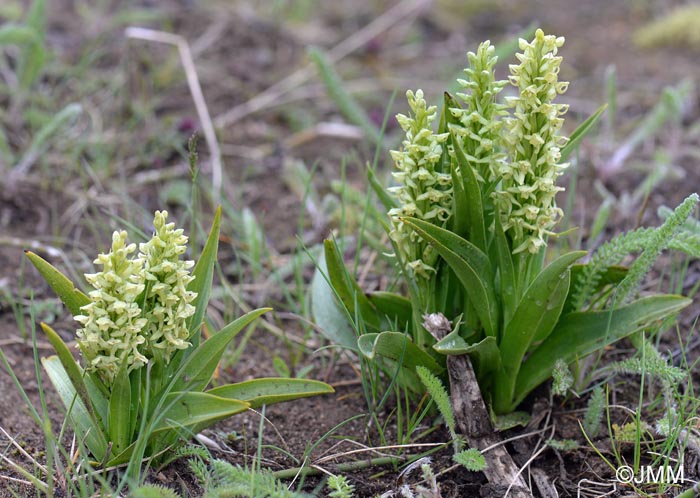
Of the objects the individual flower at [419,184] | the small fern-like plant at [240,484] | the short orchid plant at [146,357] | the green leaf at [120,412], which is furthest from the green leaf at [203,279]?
the individual flower at [419,184]

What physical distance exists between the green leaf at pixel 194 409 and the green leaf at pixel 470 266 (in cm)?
64

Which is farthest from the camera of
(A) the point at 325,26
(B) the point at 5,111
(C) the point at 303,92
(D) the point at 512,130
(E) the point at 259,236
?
(A) the point at 325,26

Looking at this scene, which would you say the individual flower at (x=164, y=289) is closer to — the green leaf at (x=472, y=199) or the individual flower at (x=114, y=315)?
the individual flower at (x=114, y=315)

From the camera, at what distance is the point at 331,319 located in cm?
247

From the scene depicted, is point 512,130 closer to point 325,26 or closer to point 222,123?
point 222,123

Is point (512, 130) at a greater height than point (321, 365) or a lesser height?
greater

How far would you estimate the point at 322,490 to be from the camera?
2158 mm

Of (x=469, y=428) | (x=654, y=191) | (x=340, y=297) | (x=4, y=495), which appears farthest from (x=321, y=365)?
(x=654, y=191)

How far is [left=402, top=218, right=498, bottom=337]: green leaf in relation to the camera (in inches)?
78.2

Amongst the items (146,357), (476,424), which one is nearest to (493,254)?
(476,424)

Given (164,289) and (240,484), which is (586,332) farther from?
(164,289)

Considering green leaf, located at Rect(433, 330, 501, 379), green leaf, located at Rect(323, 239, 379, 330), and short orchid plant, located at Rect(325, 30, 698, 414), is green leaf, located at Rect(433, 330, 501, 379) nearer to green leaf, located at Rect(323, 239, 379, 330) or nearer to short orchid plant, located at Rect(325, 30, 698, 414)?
short orchid plant, located at Rect(325, 30, 698, 414)

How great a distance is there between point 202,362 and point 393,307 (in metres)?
0.66

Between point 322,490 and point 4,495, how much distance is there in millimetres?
842
